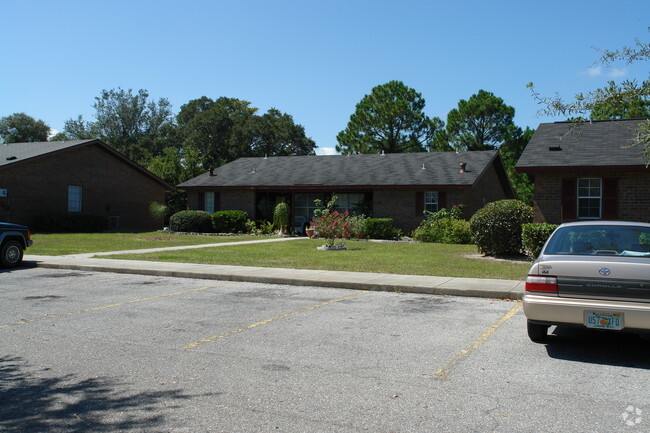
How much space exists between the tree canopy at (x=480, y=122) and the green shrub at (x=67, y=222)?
3988 centimetres

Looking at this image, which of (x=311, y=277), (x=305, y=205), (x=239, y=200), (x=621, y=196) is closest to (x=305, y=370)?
(x=311, y=277)

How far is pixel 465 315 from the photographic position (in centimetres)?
876

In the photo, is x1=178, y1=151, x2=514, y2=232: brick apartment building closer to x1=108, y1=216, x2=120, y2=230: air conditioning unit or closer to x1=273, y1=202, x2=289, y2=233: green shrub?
x1=273, y1=202, x2=289, y2=233: green shrub

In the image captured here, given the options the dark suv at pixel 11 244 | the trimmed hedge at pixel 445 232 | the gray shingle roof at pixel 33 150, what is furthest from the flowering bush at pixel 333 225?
the gray shingle roof at pixel 33 150

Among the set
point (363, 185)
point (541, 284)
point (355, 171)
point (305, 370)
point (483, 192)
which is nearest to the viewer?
point (305, 370)

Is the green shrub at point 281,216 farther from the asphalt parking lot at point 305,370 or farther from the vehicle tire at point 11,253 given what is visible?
the asphalt parking lot at point 305,370

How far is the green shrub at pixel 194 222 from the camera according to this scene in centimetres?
3139

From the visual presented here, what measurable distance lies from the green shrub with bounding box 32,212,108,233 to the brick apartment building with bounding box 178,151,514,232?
5.64 m

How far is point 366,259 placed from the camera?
16750 mm

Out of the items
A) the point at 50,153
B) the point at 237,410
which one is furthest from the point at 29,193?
the point at 237,410

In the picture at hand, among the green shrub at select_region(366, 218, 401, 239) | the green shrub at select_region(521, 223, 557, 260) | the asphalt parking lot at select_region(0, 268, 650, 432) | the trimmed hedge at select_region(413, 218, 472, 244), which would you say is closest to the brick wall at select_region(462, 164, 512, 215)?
the trimmed hedge at select_region(413, 218, 472, 244)

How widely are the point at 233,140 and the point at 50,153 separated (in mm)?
31856

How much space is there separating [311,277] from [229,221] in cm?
1929

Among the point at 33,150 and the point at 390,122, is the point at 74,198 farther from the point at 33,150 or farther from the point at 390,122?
the point at 390,122
